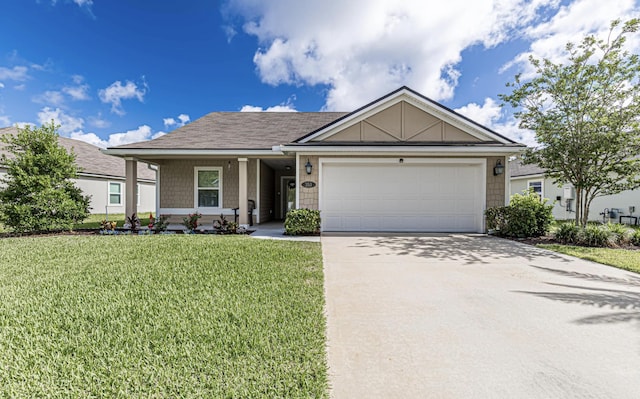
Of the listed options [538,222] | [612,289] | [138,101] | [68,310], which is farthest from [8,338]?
[138,101]

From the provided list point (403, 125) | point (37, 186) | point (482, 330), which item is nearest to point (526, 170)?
point (403, 125)

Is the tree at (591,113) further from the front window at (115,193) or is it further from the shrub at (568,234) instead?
the front window at (115,193)

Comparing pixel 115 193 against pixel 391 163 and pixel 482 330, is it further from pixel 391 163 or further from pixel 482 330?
pixel 482 330

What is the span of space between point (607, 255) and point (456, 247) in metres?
3.09

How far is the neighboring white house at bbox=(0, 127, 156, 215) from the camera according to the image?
15.9m

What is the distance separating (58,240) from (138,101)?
14609mm

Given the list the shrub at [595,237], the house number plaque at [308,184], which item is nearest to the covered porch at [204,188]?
the house number plaque at [308,184]

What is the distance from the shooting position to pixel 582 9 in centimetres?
799

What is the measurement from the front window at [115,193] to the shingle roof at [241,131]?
9340mm

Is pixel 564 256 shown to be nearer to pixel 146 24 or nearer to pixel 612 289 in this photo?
pixel 612 289

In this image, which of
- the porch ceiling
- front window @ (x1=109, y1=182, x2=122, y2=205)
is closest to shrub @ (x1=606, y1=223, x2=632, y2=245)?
the porch ceiling

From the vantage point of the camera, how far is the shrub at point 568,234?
7.41 metres

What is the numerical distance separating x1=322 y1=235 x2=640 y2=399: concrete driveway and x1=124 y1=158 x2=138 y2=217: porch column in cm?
831

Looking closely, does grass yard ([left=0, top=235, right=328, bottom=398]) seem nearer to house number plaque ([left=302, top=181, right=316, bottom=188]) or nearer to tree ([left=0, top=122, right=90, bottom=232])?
tree ([left=0, top=122, right=90, bottom=232])
